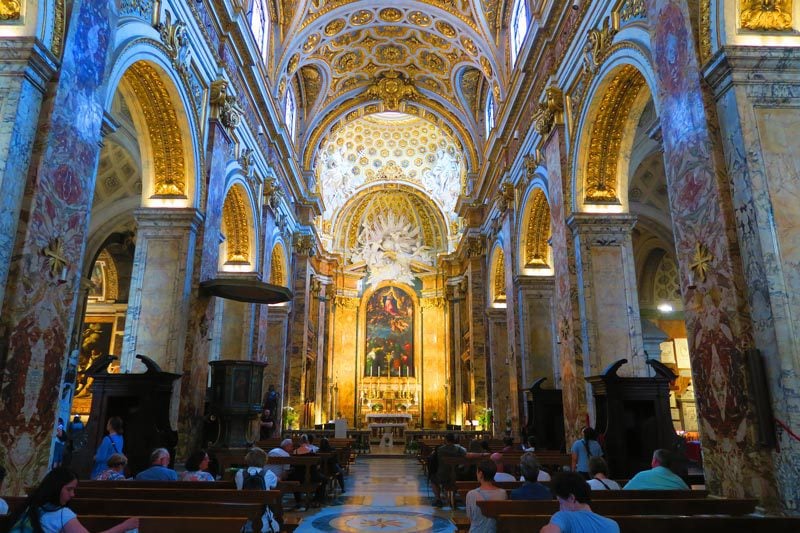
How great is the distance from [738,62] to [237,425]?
375 inches

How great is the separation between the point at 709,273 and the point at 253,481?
507cm

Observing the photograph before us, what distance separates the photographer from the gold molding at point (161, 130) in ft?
31.0

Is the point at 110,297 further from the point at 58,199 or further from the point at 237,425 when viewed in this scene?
the point at 58,199

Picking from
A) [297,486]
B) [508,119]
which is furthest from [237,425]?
[508,119]

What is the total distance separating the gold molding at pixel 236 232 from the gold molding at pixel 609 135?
8603mm

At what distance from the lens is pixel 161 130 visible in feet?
33.1

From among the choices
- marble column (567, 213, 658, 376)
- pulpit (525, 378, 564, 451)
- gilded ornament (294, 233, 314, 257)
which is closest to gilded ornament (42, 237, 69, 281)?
marble column (567, 213, 658, 376)

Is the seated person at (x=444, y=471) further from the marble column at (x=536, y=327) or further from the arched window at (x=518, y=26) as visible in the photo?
the arched window at (x=518, y=26)

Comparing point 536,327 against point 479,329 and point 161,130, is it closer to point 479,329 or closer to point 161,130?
point 479,329

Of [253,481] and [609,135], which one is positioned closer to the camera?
[253,481]

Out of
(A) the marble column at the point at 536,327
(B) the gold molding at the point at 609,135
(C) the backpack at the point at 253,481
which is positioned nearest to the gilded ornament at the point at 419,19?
(A) the marble column at the point at 536,327

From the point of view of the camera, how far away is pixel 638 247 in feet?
62.5

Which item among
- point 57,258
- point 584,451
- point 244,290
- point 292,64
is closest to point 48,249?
point 57,258

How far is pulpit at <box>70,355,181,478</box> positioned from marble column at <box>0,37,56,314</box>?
329 centimetres
